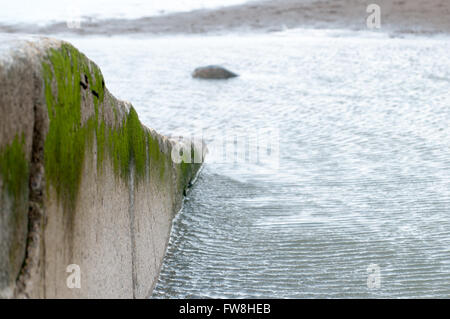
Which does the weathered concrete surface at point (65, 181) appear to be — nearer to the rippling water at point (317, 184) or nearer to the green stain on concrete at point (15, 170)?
the green stain on concrete at point (15, 170)

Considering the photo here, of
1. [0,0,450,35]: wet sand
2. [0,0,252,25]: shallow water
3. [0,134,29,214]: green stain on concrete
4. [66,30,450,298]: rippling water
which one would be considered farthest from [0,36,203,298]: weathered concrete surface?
[0,0,252,25]: shallow water

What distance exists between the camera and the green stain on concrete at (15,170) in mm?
2057

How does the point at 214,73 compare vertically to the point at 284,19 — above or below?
below

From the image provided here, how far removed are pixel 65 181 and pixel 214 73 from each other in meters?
9.54

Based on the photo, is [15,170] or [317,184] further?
[317,184]

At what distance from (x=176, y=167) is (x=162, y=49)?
11.1m

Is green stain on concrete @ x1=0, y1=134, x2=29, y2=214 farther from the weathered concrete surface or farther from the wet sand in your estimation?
the wet sand

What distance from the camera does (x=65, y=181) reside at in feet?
8.38

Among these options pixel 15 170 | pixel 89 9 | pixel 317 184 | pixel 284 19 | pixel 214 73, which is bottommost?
pixel 317 184

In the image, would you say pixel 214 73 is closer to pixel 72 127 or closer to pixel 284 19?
pixel 284 19

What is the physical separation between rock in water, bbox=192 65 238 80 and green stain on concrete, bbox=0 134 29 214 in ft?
32.1

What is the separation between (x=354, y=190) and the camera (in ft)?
18.2

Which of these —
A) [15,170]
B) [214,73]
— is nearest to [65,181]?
[15,170]
